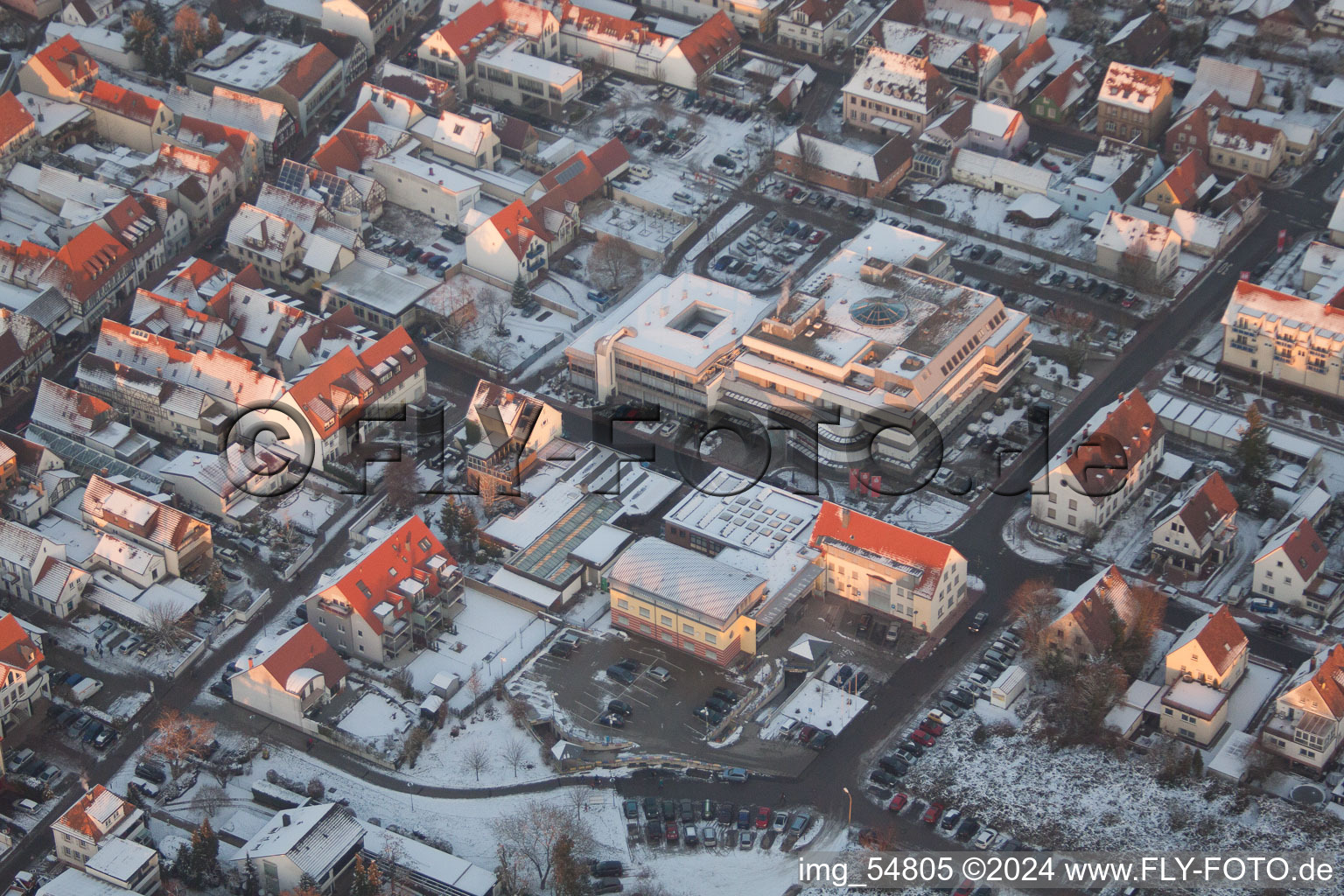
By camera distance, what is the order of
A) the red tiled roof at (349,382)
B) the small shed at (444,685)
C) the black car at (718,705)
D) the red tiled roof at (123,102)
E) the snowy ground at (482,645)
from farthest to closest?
the red tiled roof at (123,102) < the red tiled roof at (349,382) < the snowy ground at (482,645) < the small shed at (444,685) < the black car at (718,705)

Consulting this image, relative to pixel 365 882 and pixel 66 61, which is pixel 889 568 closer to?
pixel 365 882

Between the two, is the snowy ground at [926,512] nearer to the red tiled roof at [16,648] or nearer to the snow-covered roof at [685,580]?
the snow-covered roof at [685,580]

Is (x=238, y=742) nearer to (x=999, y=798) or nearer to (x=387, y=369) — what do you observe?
(x=387, y=369)

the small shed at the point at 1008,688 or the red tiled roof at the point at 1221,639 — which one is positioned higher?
the red tiled roof at the point at 1221,639

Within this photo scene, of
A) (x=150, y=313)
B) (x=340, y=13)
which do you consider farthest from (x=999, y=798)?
(x=340, y=13)

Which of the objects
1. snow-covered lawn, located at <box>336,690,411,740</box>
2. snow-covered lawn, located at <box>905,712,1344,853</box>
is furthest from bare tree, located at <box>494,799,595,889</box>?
snow-covered lawn, located at <box>905,712,1344,853</box>

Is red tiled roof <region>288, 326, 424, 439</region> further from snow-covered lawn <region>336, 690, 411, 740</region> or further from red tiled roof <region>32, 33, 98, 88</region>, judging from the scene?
red tiled roof <region>32, 33, 98, 88</region>

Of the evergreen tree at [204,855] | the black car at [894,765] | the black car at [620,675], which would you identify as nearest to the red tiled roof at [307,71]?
the black car at [620,675]
